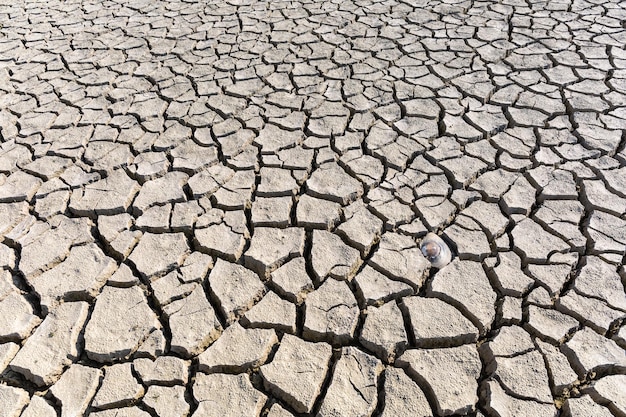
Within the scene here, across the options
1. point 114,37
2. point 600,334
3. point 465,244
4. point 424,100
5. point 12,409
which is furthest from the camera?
point 114,37

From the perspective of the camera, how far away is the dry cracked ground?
1550 millimetres

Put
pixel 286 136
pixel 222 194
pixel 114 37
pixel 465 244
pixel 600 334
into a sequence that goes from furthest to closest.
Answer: pixel 114 37 < pixel 286 136 < pixel 222 194 < pixel 465 244 < pixel 600 334

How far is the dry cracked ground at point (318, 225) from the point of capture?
155 centimetres

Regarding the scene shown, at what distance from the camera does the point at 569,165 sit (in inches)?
94.3

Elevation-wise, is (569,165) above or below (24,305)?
above

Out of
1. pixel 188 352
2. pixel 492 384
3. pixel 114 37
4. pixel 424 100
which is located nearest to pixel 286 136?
pixel 424 100

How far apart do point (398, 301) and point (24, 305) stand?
139 centimetres

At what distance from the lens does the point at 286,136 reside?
2.70 m

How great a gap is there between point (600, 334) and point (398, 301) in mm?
676

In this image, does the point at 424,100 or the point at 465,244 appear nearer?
the point at 465,244

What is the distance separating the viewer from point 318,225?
2115mm

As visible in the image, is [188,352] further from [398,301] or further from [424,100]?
[424,100]

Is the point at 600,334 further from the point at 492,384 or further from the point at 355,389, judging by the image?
the point at 355,389

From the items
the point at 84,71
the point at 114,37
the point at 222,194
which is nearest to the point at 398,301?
the point at 222,194
